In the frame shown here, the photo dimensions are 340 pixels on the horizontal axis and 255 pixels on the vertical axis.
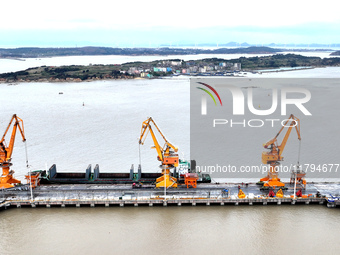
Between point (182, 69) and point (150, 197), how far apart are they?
69.8 meters

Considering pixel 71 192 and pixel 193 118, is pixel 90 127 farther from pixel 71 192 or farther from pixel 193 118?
pixel 71 192

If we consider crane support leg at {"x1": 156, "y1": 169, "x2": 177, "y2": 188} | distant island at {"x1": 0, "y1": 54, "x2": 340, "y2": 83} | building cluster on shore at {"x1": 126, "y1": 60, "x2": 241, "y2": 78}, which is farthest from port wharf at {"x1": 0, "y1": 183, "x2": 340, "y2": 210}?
building cluster on shore at {"x1": 126, "y1": 60, "x2": 241, "y2": 78}

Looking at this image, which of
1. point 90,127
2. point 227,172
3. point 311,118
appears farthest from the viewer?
point 311,118

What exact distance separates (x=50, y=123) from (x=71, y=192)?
15474mm

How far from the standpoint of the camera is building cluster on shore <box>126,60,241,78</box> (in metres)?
75.1

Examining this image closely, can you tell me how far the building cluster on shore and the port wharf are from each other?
192ft

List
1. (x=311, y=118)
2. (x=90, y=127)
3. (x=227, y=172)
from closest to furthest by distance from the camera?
1. (x=227, y=172)
2. (x=90, y=127)
3. (x=311, y=118)

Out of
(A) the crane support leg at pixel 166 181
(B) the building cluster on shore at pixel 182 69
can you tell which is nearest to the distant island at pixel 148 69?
(B) the building cluster on shore at pixel 182 69

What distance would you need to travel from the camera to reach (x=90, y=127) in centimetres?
2786

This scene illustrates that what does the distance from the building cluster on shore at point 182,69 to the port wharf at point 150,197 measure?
192 feet

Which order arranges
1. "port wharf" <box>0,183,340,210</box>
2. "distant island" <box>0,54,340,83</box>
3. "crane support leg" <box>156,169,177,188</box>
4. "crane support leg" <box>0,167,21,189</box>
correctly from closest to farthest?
"port wharf" <box>0,183,340,210</box>
"crane support leg" <box>0,167,21,189</box>
"crane support leg" <box>156,169,177,188</box>
"distant island" <box>0,54,340,83</box>

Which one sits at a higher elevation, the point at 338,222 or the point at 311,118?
the point at 311,118

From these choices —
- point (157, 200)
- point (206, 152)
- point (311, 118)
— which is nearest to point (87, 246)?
point (157, 200)

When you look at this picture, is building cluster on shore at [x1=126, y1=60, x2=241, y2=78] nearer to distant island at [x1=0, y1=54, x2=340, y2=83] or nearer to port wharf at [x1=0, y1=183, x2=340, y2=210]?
distant island at [x1=0, y1=54, x2=340, y2=83]
